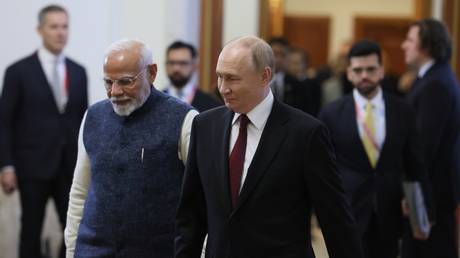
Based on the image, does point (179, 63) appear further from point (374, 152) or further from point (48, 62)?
point (374, 152)

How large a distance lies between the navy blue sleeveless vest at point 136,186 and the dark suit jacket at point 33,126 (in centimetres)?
271

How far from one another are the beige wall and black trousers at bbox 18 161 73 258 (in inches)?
419

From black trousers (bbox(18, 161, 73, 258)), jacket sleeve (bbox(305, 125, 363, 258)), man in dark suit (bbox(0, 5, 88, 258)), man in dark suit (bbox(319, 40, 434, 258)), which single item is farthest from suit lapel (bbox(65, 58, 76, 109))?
jacket sleeve (bbox(305, 125, 363, 258))

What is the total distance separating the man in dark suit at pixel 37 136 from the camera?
6.56 meters

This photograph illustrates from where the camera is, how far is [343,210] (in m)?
3.47

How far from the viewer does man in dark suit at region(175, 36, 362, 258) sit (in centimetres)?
339

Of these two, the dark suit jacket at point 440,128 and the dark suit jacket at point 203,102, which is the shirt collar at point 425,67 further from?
the dark suit jacket at point 203,102

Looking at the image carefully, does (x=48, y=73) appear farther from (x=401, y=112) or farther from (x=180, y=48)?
(x=401, y=112)

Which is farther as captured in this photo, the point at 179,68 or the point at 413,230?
the point at 179,68

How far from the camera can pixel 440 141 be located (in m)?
6.09

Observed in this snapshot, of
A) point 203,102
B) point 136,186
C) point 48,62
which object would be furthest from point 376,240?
point 48,62

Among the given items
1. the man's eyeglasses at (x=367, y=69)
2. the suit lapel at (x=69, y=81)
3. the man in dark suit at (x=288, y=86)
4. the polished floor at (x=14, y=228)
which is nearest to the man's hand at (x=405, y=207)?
the man's eyeglasses at (x=367, y=69)

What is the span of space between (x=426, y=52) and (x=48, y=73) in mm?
2732

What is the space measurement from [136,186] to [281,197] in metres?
0.75
